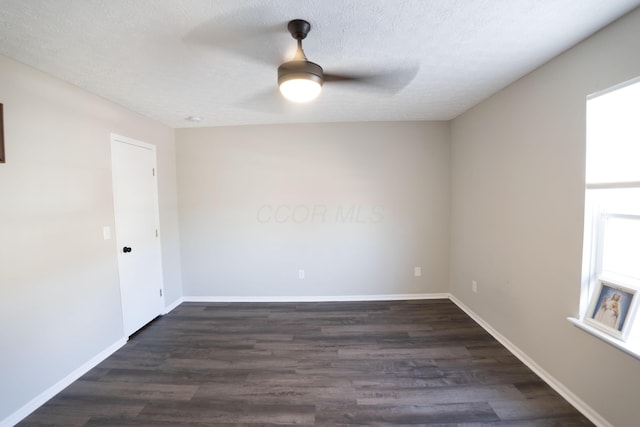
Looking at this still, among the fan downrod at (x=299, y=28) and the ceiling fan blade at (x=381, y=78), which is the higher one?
the ceiling fan blade at (x=381, y=78)

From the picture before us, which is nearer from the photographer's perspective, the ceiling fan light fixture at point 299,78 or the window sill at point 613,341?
the window sill at point 613,341

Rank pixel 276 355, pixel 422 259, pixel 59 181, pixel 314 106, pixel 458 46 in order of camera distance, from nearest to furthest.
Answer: pixel 458 46, pixel 59 181, pixel 276 355, pixel 314 106, pixel 422 259

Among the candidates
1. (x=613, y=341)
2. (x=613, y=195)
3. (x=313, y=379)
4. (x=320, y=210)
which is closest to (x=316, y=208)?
(x=320, y=210)

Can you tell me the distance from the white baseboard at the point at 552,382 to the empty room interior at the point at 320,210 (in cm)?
1

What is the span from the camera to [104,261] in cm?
245

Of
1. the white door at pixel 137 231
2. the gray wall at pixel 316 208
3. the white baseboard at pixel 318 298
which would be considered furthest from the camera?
the white baseboard at pixel 318 298

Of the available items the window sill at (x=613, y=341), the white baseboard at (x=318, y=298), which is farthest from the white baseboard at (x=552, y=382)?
the white baseboard at (x=318, y=298)

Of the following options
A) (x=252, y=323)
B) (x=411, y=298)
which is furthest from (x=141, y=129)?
(x=411, y=298)

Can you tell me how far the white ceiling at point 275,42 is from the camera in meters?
1.34

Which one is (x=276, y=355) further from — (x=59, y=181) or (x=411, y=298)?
(x=59, y=181)

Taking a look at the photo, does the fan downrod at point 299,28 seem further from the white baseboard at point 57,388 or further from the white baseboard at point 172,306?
the white baseboard at point 172,306

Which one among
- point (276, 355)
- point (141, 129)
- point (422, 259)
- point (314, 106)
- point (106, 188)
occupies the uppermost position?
point (314, 106)

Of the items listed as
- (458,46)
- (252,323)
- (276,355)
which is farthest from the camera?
(252,323)

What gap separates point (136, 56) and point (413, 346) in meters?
A: 3.30
